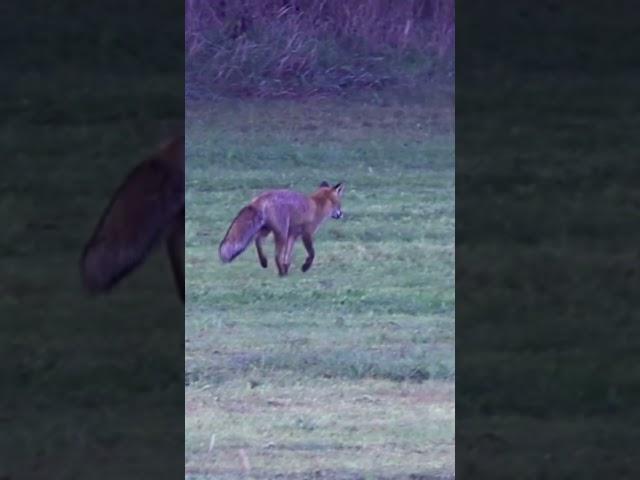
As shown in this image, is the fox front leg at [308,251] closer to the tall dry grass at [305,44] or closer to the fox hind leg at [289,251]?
the fox hind leg at [289,251]

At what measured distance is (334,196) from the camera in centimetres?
498

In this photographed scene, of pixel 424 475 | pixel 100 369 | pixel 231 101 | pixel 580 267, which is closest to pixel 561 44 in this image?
pixel 580 267

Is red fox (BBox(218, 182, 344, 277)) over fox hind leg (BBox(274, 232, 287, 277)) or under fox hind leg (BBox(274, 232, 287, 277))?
over

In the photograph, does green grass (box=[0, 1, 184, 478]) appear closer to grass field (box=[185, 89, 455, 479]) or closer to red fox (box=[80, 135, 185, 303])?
red fox (box=[80, 135, 185, 303])

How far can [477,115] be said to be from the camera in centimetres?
509

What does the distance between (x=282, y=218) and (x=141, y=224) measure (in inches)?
19.4

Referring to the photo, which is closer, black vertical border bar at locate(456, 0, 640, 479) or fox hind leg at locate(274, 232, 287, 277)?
fox hind leg at locate(274, 232, 287, 277)

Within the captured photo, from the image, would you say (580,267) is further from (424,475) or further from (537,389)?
(424,475)

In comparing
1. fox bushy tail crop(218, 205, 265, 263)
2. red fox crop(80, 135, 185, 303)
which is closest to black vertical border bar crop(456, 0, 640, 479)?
fox bushy tail crop(218, 205, 265, 263)

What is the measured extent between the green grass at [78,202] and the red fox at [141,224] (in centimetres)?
3

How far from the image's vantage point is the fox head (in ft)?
16.3

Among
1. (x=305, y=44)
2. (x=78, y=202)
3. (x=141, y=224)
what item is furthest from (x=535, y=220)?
(x=78, y=202)

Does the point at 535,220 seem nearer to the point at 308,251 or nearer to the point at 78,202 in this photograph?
the point at 308,251

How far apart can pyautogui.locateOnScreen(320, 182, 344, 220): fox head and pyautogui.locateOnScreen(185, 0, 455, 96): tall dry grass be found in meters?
0.32
